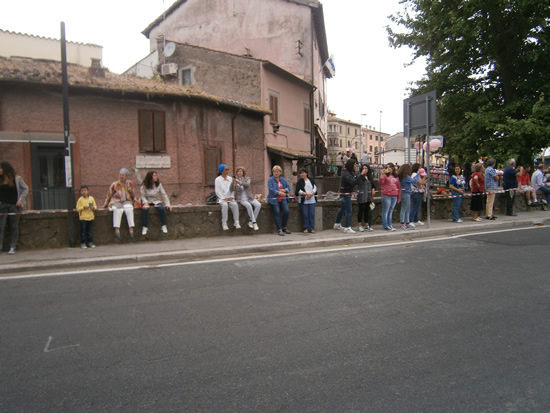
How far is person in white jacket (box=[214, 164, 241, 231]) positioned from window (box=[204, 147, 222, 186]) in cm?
735

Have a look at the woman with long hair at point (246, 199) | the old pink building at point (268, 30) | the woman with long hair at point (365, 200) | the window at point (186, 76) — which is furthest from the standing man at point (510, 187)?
the window at point (186, 76)

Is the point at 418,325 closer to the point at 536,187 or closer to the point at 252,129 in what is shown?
the point at 536,187

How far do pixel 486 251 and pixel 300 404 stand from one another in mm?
6577

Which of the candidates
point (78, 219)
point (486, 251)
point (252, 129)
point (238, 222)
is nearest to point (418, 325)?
point (486, 251)

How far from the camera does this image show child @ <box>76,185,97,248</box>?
8.53 meters

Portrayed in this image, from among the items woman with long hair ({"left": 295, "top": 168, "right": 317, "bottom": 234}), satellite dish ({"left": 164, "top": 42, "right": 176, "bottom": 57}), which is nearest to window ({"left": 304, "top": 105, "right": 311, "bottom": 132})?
satellite dish ({"left": 164, "top": 42, "right": 176, "bottom": 57})

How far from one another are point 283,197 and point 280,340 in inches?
252

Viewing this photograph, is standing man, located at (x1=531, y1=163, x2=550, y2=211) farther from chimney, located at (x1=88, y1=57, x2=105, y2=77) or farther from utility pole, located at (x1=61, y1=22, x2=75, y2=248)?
chimney, located at (x1=88, y1=57, x2=105, y2=77)

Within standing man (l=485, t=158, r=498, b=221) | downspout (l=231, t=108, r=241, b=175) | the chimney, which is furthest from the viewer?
downspout (l=231, t=108, r=241, b=175)

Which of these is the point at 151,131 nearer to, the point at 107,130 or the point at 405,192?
the point at 107,130

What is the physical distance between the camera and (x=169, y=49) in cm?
2084

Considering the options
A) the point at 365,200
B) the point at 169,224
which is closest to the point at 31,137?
the point at 169,224

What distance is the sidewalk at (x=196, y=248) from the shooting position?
24.0 ft

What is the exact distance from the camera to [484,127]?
18.4 metres
